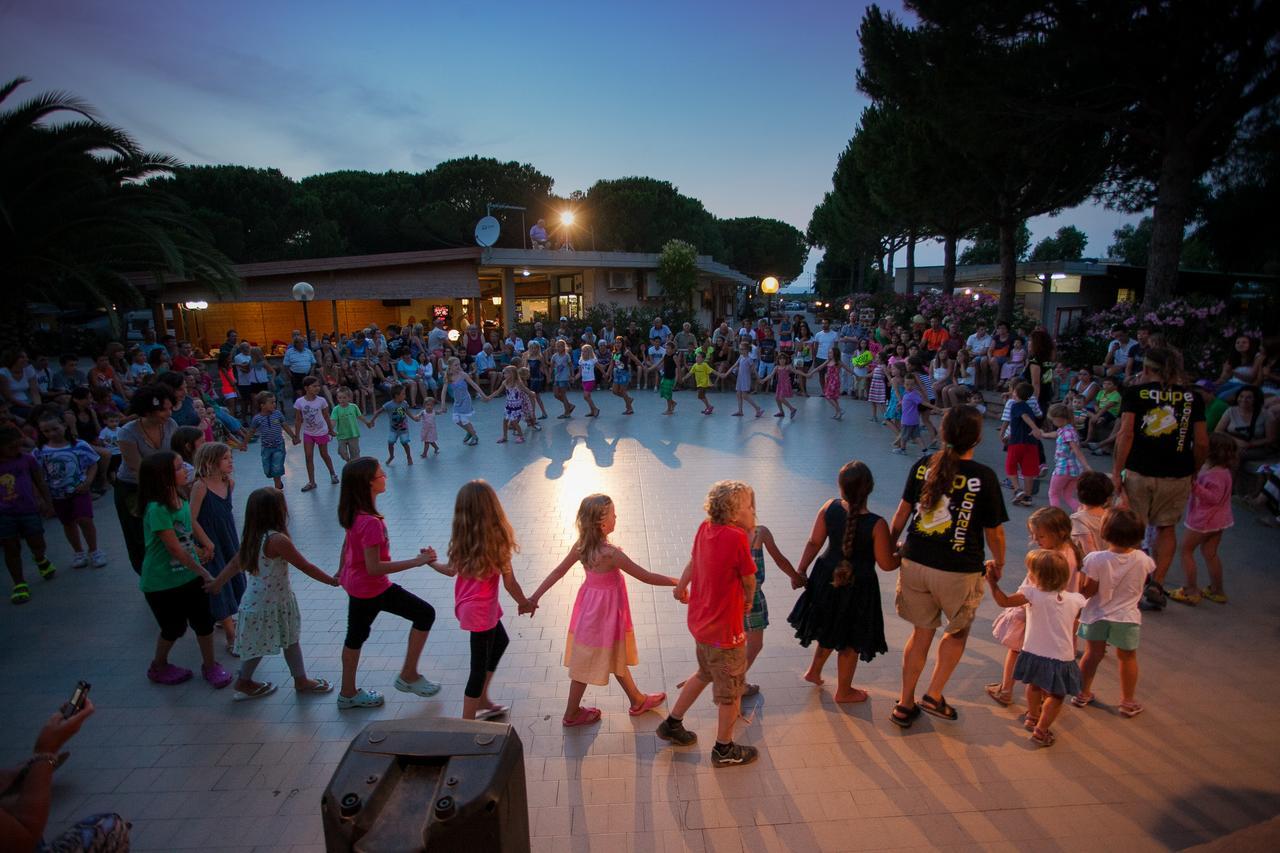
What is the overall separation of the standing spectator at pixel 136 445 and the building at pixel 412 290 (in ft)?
37.4

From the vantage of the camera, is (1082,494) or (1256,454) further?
(1256,454)

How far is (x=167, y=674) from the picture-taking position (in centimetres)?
438

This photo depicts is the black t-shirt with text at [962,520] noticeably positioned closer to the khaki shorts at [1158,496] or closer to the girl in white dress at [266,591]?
the khaki shorts at [1158,496]

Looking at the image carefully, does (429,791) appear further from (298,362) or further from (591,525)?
(298,362)

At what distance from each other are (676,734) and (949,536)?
186cm

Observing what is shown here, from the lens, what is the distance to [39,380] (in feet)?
33.8

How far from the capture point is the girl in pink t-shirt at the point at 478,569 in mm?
3666

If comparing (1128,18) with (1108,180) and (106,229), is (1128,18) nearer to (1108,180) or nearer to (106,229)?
(1108,180)

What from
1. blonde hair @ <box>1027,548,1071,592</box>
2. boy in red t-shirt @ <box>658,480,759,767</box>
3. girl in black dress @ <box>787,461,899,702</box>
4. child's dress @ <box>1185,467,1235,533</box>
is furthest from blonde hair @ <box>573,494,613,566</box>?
child's dress @ <box>1185,467,1235,533</box>

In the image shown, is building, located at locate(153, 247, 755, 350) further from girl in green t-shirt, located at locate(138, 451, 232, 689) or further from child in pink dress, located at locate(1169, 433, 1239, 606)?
child in pink dress, located at locate(1169, 433, 1239, 606)

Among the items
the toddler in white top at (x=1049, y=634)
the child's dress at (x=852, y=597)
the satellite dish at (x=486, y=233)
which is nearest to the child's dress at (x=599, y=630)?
the child's dress at (x=852, y=597)

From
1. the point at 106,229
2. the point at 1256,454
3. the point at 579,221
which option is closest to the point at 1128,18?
the point at 1256,454

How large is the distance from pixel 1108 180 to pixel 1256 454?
12918mm

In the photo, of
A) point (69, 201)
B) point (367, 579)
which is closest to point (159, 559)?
point (367, 579)
